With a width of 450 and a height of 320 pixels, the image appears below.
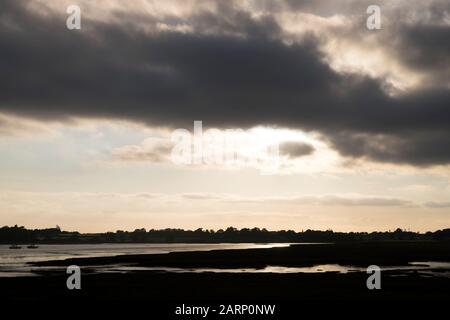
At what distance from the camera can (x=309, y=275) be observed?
58875mm

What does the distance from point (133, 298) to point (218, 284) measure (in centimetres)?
1152

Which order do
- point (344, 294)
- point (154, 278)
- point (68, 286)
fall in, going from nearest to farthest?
point (344, 294), point (68, 286), point (154, 278)
